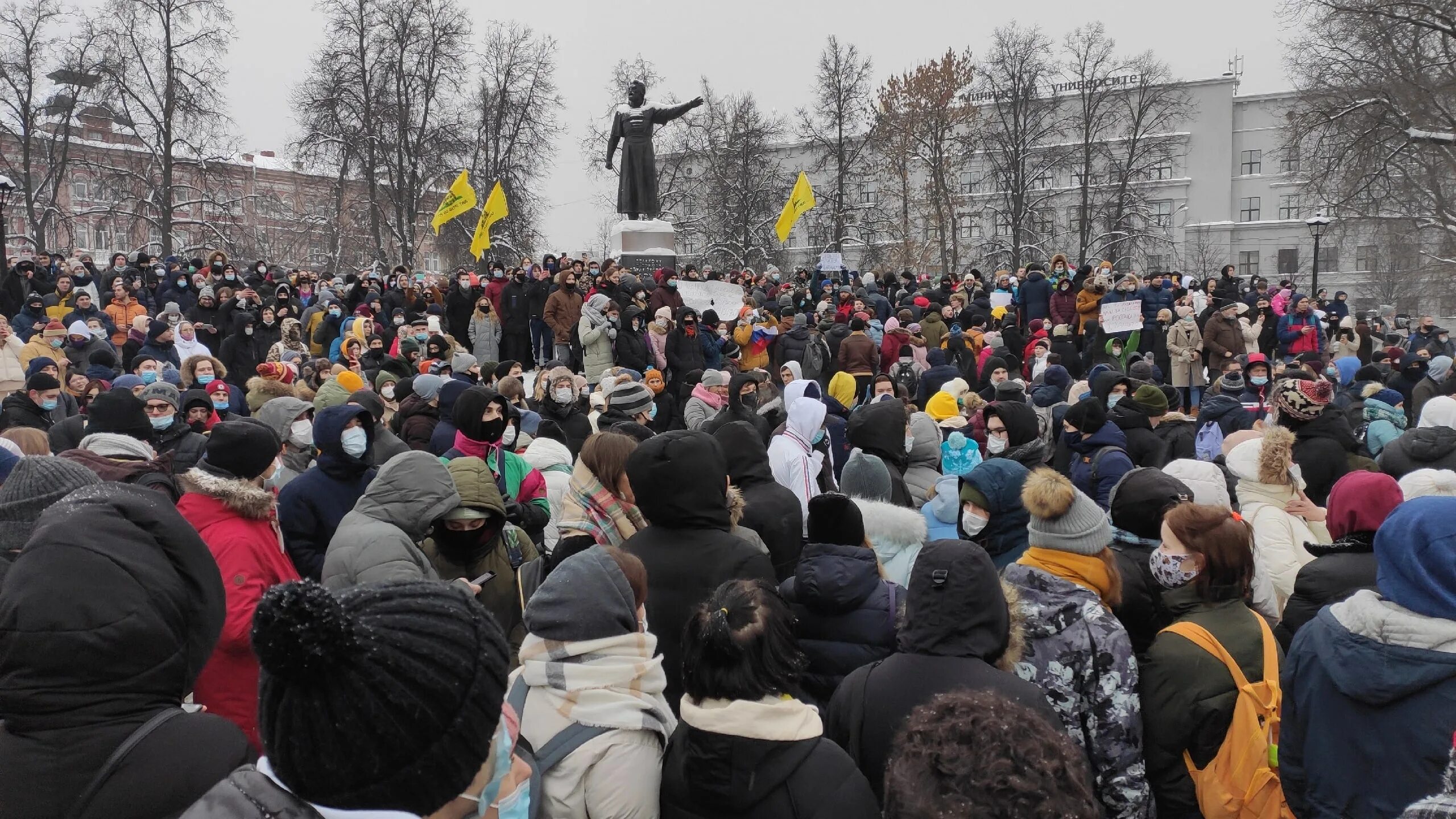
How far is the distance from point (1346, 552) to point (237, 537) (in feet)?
12.7

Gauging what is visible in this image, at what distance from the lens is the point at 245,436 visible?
368 cm

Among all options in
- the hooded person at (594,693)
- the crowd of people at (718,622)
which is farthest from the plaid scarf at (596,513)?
the hooded person at (594,693)

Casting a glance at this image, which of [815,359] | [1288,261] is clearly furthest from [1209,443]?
[1288,261]

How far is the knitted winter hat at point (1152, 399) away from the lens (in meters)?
7.66

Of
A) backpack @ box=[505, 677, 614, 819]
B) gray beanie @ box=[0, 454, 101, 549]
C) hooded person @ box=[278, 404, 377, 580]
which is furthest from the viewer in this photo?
hooded person @ box=[278, 404, 377, 580]

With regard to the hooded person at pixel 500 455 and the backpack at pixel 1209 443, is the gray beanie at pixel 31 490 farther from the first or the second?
the backpack at pixel 1209 443

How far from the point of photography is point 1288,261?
2594 inches

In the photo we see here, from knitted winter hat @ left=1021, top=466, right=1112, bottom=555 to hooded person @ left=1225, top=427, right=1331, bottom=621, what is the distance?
1203 millimetres

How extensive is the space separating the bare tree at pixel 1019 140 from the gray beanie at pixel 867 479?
4215cm

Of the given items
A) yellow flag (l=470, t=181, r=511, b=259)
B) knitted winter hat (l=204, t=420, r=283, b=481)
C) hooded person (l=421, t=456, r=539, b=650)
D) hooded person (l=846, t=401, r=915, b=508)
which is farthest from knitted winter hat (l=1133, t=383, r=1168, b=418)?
yellow flag (l=470, t=181, r=511, b=259)

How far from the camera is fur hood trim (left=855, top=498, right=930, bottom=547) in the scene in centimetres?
439

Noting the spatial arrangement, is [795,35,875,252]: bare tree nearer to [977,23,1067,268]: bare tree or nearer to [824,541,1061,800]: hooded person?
[977,23,1067,268]: bare tree

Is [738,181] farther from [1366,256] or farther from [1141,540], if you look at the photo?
[1141,540]

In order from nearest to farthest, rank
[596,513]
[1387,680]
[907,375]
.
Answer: [1387,680] < [596,513] < [907,375]
